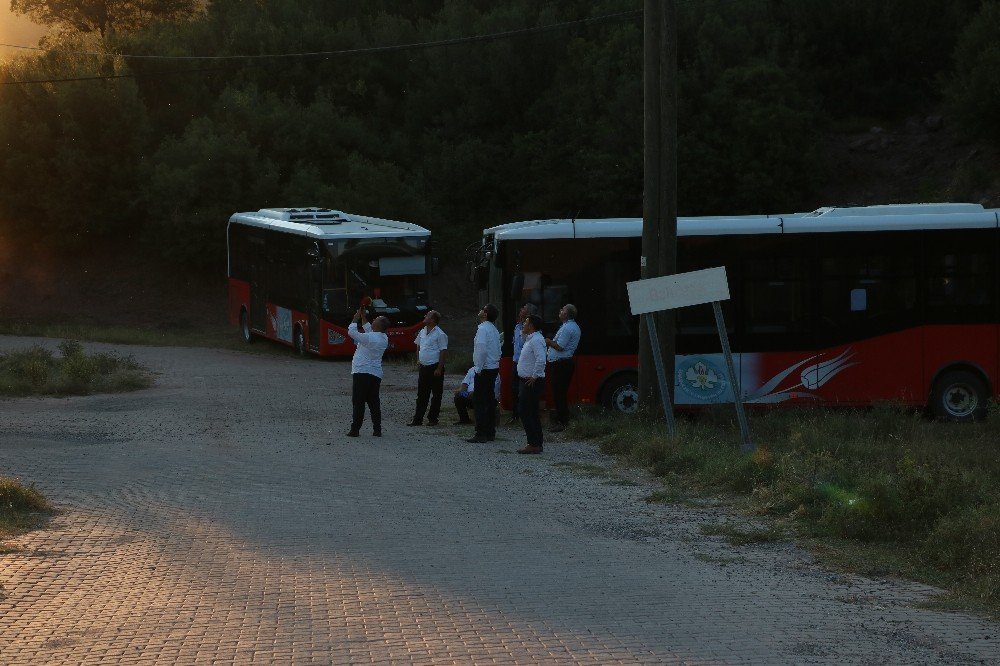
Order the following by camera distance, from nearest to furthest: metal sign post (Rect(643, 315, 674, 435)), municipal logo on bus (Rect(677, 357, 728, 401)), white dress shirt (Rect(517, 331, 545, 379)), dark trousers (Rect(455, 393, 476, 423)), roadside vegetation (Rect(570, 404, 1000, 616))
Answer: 1. roadside vegetation (Rect(570, 404, 1000, 616))
2. white dress shirt (Rect(517, 331, 545, 379))
3. metal sign post (Rect(643, 315, 674, 435))
4. dark trousers (Rect(455, 393, 476, 423))
5. municipal logo on bus (Rect(677, 357, 728, 401))

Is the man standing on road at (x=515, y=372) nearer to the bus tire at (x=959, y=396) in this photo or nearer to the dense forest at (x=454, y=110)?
the bus tire at (x=959, y=396)

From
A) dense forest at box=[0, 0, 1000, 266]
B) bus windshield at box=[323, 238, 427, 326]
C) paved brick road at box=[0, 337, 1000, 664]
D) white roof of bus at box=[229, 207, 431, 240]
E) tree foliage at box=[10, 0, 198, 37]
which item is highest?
tree foliage at box=[10, 0, 198, 37]

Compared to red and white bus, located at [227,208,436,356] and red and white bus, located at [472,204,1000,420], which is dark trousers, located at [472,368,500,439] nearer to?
red and white bus, located at [472,204,1000,420]

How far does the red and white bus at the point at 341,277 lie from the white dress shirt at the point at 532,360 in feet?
46.6

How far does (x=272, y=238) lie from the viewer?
33.3 meters

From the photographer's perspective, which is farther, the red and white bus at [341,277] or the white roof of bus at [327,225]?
the white roof of bus at [327,225]

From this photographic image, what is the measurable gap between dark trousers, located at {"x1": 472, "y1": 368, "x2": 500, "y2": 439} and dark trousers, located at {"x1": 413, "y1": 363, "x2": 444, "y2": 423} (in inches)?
67.3

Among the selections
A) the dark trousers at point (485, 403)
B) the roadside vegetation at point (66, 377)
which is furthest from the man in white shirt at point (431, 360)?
the roadside vegetation at point (66, 377)

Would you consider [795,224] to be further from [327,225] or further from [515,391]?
[327,225]

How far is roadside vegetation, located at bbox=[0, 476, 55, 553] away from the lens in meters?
10.9

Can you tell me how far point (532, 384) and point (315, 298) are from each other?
49.5 ft

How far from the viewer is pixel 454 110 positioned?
185ft

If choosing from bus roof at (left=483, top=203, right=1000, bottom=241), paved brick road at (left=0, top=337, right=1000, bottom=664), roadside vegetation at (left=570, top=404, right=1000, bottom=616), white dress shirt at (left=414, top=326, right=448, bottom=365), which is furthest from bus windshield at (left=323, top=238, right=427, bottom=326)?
paved brick road at (left=0, top=337, right=1000, bottom=664)

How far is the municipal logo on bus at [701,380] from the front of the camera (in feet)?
63.8
